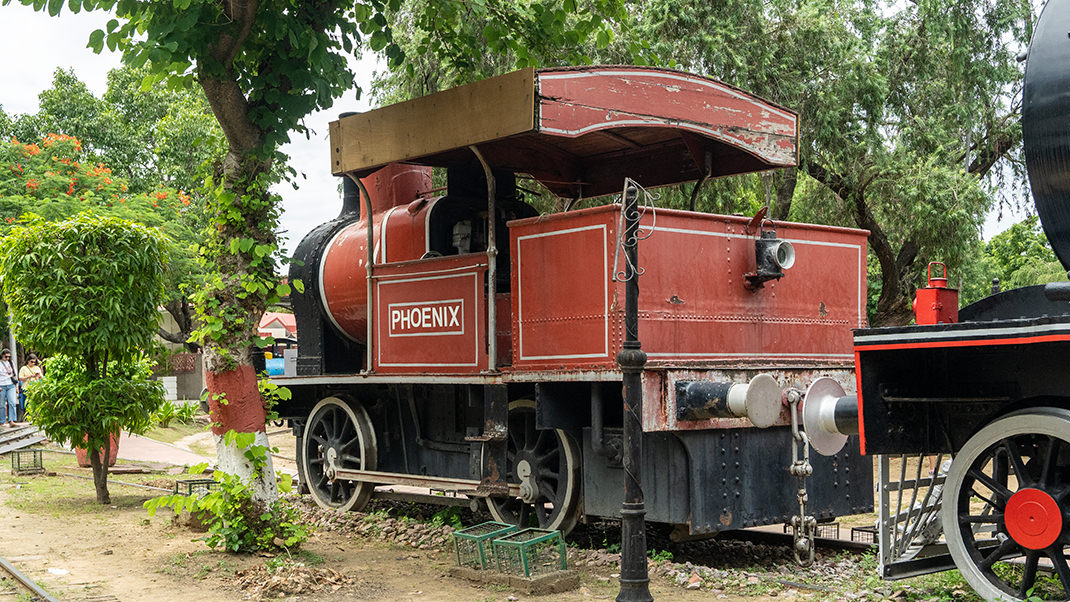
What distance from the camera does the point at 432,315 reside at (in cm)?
964

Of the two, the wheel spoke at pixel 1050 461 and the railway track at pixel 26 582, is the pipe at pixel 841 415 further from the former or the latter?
the railway track at pixel 26 582

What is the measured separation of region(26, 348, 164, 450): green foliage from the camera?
38.1 feet

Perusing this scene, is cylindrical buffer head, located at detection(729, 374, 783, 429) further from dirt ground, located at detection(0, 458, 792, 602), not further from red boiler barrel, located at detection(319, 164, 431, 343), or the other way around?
red boiler barrel, located at detection(319, 164, 431, 343)

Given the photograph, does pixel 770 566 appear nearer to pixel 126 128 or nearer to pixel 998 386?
pixel 998 386

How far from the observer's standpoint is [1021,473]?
5664mm

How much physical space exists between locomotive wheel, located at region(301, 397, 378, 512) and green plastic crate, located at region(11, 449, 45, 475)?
17.6ft

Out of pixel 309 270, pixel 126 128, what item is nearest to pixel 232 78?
pixel 309 270

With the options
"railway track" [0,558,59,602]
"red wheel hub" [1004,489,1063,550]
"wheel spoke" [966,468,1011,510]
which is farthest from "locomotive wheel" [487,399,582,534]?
"red wheel hub" [1004,489,1063,550]

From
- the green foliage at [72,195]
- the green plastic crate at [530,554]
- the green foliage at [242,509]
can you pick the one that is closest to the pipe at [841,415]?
the green plastic crate at [530,554]

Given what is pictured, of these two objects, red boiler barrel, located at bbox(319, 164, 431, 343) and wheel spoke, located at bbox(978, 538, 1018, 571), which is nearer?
wheel spoke, located at bbox(978, 538, 1018, 571)

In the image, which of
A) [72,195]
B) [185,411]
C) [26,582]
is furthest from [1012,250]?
[26,582]

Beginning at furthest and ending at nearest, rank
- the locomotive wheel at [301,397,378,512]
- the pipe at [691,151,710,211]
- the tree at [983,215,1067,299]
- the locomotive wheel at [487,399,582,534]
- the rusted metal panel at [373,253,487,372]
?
the tree at [983,215,1067,299]
the locomotive wheel at [301,397,378,512]
the pipe at [691,151,710,211]
the rusted metal panel at [373,253,487,372]
the locomotive wheel at [487,399,582,534]

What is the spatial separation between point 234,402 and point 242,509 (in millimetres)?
829

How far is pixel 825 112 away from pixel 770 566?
8.63 metres
